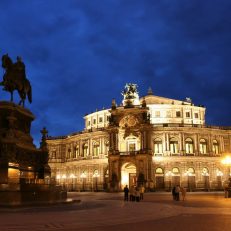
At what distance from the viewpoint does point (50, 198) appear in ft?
82.5

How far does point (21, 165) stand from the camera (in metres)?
24.7

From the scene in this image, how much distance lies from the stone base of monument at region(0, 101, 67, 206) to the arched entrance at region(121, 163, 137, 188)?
164ft

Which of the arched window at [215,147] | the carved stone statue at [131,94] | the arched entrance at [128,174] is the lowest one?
the arched entrance at [128,174]

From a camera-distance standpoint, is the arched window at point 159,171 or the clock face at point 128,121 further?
the clock face at point 128,121

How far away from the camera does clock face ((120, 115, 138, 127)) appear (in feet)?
257

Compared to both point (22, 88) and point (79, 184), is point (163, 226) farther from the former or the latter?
point (79, 184)

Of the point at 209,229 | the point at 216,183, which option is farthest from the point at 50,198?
the point at 216,183

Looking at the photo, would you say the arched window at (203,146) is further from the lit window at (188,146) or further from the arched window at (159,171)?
the arched window at (159,171)

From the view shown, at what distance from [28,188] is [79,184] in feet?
211

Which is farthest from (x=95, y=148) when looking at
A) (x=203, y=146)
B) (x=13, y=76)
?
(x=13, y=76)

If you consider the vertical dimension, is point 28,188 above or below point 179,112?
below

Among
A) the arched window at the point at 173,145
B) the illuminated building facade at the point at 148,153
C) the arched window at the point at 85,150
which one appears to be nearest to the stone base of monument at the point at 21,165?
the illuminated building facade at the point at 148,153

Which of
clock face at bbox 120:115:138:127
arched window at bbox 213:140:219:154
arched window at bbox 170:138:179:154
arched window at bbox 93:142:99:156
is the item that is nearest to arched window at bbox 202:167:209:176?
arched window at bbox 213:140:219:154

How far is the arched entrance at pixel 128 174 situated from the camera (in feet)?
254
